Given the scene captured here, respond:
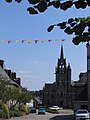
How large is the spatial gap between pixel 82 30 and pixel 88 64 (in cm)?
6031

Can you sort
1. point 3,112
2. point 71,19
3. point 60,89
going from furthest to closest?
point 60,89, point 3,112, point 71,19

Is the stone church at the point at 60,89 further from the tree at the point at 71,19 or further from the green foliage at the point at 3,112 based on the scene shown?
the tree at the point at 71,19

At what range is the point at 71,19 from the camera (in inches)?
196

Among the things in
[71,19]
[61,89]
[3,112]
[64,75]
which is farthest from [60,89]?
[71,19]

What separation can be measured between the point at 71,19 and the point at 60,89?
485ft

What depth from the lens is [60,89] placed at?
500 feet

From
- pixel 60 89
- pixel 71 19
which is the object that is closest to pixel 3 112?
pixel 71 19

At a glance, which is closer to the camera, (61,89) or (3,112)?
(3,112)

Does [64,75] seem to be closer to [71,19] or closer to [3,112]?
[3,112]

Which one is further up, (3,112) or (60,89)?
(60,89)

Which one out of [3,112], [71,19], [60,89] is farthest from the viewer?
[60,89]

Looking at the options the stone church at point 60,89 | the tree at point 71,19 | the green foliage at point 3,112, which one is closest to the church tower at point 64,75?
the stone church at point 60,89

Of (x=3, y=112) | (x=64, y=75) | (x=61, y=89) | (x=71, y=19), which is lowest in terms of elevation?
(x=3, y=112)

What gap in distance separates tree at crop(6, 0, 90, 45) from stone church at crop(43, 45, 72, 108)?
141 metres
